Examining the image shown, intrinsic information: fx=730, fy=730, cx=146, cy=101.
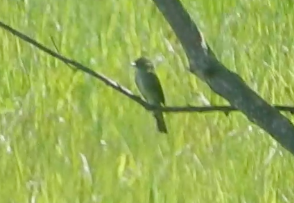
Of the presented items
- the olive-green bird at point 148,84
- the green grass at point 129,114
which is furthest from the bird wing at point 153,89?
the green grass at point 129,114

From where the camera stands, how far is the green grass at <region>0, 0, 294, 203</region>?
1.46 meters

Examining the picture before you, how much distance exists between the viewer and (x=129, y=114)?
5.05 ft

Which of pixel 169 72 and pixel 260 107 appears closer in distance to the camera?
pixel 260 107

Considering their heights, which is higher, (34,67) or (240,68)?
(34,67)

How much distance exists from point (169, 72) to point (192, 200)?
0.28 metres

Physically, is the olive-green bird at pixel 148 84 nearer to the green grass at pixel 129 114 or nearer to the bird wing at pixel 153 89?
the bird wing at pixel 153 89

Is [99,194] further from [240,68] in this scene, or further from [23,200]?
[240,68]

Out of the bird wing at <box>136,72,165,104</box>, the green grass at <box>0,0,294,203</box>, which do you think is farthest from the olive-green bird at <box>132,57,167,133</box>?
the green grass at <box>0,0,294,203</box>

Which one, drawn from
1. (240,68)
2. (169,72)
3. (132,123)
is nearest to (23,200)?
(132,123)

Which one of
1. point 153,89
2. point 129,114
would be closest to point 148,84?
point 153,89

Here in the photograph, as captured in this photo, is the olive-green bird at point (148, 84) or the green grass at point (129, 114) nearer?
the olive-green bird at point (148, 84)

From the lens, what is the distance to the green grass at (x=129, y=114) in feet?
4.78

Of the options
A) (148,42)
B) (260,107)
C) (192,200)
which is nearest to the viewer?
(260,107)

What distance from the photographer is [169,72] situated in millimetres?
1552
